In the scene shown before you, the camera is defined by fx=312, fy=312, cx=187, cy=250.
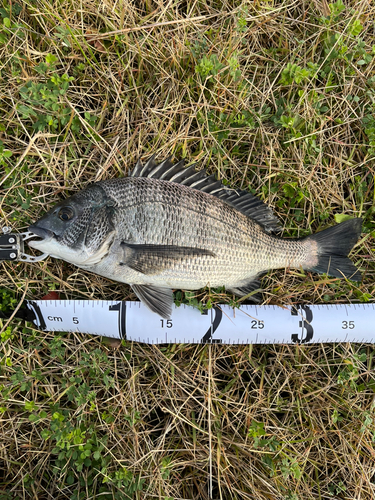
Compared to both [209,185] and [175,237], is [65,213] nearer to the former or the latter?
[175,237]

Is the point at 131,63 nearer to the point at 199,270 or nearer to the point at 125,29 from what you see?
the point at 125,29

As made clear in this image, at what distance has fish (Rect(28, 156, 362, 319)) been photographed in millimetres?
2514

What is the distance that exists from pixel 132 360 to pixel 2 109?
2.62 m

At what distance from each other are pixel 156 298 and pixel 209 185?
3.64 feet

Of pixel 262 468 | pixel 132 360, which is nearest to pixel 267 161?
pixel 132 360

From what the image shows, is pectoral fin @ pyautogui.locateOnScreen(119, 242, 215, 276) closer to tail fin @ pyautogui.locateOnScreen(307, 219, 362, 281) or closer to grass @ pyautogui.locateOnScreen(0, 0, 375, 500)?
grass @ pyautogui.locateOnScreen(0, 0, 375, 500)

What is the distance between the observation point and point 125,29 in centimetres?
288

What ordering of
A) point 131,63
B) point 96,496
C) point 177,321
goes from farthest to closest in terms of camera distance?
point 131,63 → point 177,321 → point 96,496

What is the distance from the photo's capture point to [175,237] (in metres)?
2.57

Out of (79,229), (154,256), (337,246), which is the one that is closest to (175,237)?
(154,256)

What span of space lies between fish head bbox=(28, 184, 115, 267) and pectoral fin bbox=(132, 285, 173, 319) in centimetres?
46

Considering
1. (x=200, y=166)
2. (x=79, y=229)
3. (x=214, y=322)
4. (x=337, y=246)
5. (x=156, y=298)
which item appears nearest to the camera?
(x=79, y=229)

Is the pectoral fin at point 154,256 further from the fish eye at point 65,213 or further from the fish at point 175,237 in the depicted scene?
the fish eye at point 65,213

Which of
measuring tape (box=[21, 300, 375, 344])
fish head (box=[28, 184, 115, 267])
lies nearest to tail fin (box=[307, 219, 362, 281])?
measuring tape (box=[21, 300, 375, 344])
